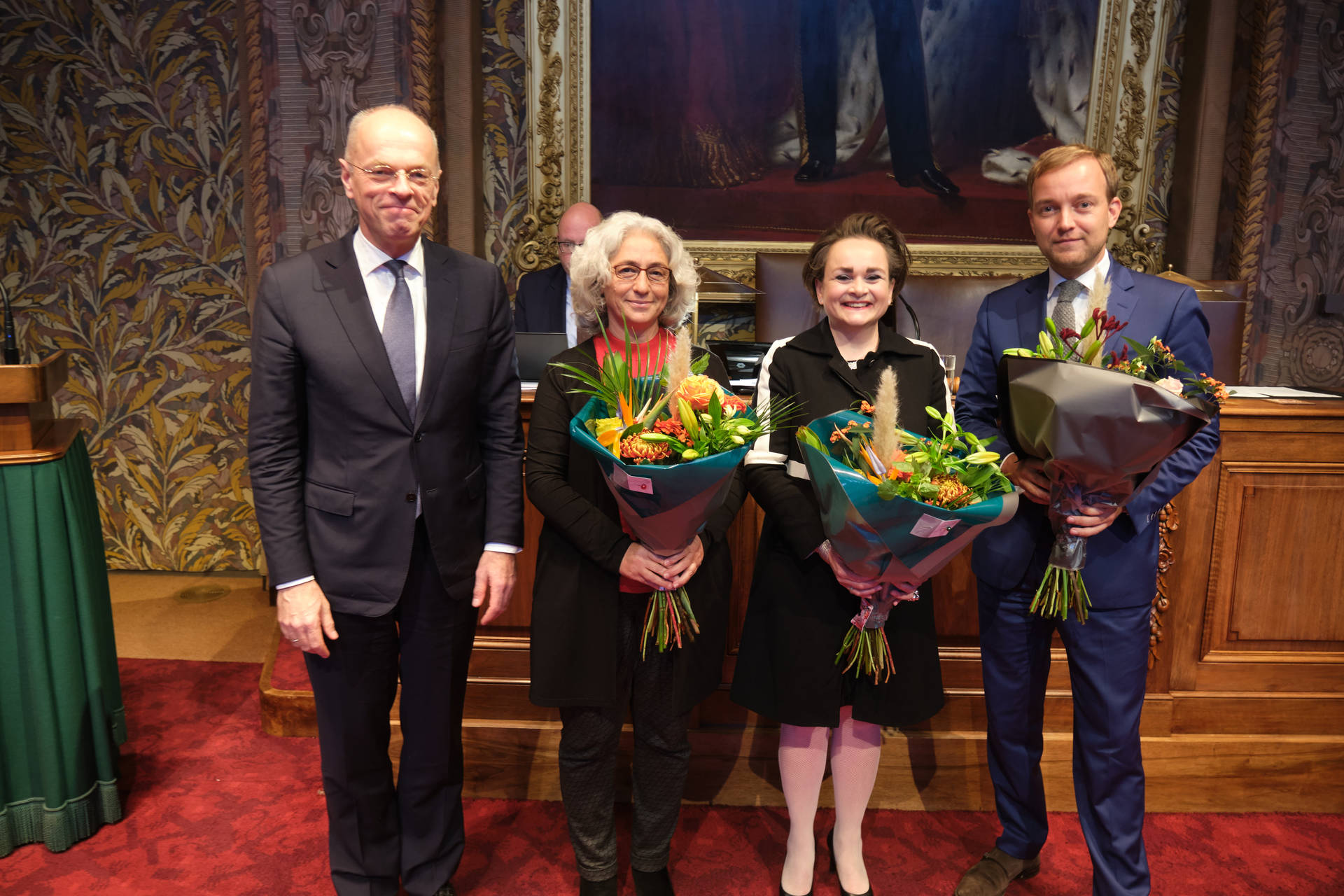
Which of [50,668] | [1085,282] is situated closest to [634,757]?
[1085,282]

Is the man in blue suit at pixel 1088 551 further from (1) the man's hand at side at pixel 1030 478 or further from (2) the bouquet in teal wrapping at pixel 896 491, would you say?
(2) the bouquet in teal wrapping at pixel 896 491

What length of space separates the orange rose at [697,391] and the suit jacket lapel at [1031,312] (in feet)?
2.61

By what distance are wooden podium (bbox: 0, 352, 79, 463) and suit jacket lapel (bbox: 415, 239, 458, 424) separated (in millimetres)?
1087

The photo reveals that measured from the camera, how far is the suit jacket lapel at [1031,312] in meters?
1.88

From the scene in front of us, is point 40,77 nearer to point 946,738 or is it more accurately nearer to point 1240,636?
point 946,738

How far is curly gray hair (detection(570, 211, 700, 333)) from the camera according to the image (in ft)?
5.79

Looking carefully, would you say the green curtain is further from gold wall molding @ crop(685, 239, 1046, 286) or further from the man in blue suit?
gold wall molding @ crop(685, 239, 1046, 286)

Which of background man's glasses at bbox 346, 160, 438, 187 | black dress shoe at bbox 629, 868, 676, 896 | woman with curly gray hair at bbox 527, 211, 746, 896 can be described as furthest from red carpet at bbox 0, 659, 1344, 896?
background man's glasses at bbox 346, 160, 438, 187

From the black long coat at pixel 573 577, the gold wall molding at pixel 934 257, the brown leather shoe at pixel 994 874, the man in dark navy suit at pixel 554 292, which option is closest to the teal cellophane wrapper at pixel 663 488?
the black long coat at pixel 573 577

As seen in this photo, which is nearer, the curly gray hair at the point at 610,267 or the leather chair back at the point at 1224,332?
the curly gray hair at the point at 610,267

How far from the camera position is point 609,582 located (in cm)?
179

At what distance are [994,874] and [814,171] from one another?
131 inches

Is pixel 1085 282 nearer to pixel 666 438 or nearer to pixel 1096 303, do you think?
pixel 1096 303

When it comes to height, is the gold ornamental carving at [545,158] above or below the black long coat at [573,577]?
above
